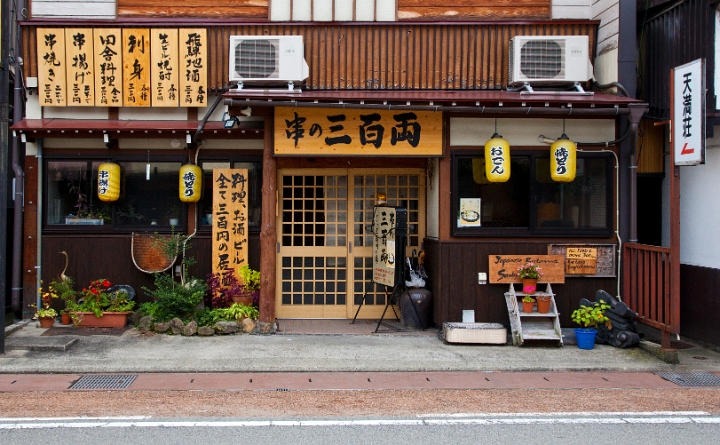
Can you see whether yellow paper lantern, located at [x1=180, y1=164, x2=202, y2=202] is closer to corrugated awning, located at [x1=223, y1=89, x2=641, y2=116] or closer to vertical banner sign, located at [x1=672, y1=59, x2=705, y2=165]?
corrugated awning, located at [x1=223, y1=89, x2=641, y2=116]

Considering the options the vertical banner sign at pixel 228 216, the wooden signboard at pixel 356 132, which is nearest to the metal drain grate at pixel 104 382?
the vertical banner sign at pixel 228 216

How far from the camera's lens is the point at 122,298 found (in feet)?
37.8

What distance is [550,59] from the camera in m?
11.3

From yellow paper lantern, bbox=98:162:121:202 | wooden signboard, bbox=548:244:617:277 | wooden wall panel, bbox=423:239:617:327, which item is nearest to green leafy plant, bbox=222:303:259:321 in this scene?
yellow paper lantern, bbox=98:162:121:202

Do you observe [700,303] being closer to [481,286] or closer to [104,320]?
[481,286]

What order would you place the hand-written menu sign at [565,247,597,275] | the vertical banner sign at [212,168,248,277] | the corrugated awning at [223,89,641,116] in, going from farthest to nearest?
the vertical banner sign at [212,168,248,277], the hand-written menu sign at [565,247,597,275], the corrugated awning at [223,89,641,116]

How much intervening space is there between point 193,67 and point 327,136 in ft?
9.30

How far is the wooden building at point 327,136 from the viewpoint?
36.7 ft

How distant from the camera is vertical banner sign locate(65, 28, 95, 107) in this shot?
38.1 feet

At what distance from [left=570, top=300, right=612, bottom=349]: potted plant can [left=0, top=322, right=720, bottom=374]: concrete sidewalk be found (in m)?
0.19

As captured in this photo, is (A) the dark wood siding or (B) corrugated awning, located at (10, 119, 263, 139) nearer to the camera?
(A) the dark wood siding

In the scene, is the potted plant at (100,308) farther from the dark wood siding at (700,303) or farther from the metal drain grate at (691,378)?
the dark wood siding at (700,303)

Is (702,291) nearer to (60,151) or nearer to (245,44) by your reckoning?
(245,44)

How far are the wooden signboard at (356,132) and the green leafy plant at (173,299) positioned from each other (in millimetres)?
2800
